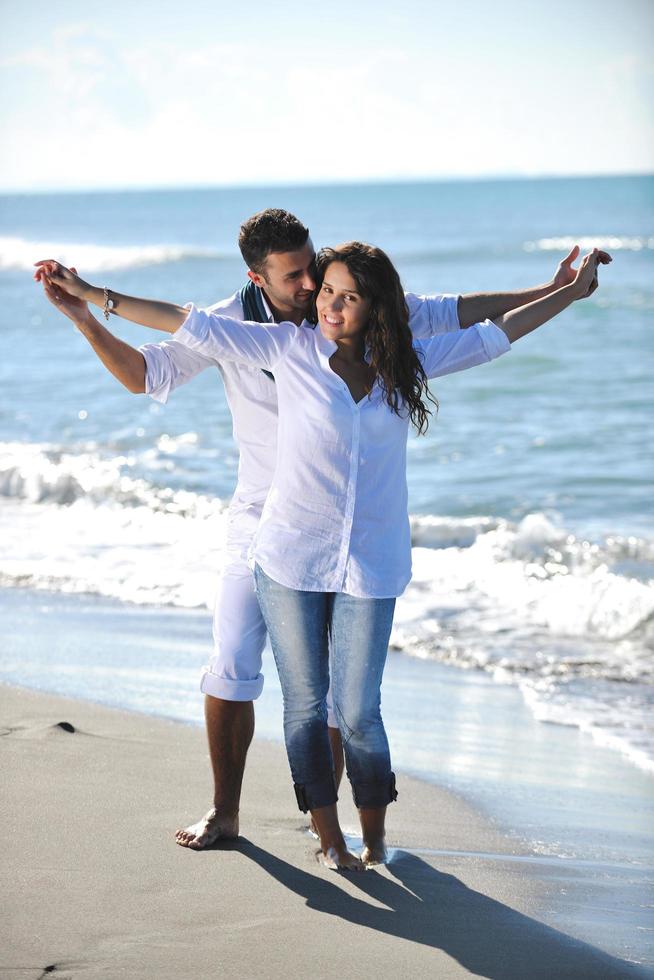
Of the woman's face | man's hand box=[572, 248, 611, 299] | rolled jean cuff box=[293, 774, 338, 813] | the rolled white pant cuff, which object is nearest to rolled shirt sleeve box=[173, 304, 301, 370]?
the woman's face

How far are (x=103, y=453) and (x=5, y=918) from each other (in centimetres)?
929

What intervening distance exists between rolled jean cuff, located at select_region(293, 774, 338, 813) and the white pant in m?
0.30

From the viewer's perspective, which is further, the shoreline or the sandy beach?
the shoreline

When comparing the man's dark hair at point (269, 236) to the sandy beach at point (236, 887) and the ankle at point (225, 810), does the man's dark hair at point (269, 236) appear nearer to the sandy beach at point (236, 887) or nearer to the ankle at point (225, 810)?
the ankle at point (225, 810)

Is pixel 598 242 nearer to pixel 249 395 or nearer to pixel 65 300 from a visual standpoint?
pixel 249 395

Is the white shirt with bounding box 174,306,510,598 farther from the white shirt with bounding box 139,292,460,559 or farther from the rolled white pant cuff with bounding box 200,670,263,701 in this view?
the rolled white pant cuff with bounding box 200,670,263,701

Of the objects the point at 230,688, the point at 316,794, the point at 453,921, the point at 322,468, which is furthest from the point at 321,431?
the point at 453,921

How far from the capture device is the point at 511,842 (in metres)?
4.04

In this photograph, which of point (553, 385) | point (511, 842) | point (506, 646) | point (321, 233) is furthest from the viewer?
point (321, 233)

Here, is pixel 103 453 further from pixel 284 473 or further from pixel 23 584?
pixel 284 473

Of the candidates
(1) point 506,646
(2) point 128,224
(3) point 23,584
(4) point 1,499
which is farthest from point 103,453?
(2) point 128,224

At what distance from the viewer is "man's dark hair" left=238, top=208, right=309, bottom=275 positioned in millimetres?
3373

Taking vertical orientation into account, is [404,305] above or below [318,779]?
above

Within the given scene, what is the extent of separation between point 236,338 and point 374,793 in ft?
4.30
